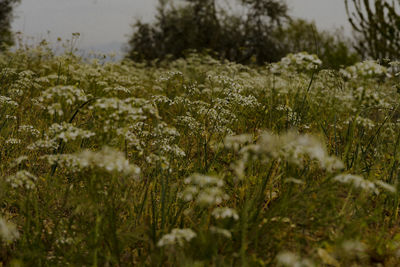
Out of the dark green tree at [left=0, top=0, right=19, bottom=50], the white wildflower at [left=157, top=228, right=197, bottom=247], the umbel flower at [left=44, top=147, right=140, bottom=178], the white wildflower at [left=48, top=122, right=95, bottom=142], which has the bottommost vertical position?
the white wildflower at [left=157, top=228, right=197, bottom=247]

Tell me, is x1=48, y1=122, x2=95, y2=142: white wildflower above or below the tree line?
below

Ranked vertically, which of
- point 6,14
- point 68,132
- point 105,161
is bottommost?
point 105,161

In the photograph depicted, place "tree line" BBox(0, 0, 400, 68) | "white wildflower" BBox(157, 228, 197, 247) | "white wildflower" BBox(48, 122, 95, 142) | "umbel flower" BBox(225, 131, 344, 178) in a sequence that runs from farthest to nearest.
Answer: "tree line" BBox(0, 0, 400, 68) < "white wildflower" BBox(48, 122, 95, 142) < "umbel flower" BBox(225, 131, 344, 178) < "white wildflower" BBox(157, 228, 197, 247)

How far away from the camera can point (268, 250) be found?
81.7 inches

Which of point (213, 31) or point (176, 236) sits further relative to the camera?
point (213, 31)

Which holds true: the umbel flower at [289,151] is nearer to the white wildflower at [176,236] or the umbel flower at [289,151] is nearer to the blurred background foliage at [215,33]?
the white wildflower at [176,236]

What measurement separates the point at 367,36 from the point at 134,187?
10746 millimetres

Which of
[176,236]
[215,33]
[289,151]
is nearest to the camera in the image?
[176,236]

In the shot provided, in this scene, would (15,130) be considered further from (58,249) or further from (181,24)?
(181,24)

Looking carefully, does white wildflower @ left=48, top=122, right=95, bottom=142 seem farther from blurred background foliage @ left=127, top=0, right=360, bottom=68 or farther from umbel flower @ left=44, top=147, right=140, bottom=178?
blurred background foliage @ left=127, top=0, right=360, bottom=68

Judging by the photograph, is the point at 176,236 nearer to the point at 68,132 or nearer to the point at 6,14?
the point at 68,132

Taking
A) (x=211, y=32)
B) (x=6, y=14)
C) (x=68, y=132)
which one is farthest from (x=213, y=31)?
(x=68, y=132)

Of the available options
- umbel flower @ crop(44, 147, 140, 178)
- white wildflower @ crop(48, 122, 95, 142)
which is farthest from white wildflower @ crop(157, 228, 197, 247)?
white wildflower @ crop(48, 122, 95, 142)

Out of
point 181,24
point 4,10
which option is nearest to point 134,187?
point 181,24
